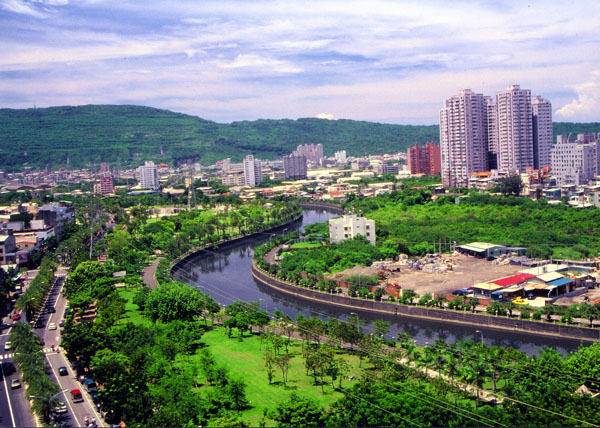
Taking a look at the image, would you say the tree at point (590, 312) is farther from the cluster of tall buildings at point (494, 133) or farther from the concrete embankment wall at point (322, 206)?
the cluster of tall buildings at point (494, 133)

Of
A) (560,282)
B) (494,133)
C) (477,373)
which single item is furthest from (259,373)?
(494,133)

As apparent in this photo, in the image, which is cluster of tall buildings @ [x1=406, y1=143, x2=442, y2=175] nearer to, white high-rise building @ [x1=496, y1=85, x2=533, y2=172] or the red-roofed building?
white high-rise building @ [x1=496, y1=85, x2=533, y2=172]

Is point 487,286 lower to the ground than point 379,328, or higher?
higher

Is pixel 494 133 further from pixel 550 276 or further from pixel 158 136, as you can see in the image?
pixel 158 136

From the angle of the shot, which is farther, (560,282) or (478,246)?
(478,246)

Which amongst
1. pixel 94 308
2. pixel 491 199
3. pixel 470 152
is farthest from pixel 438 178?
pixel 94 308

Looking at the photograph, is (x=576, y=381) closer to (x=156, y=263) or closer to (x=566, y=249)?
(x=566, y=249)

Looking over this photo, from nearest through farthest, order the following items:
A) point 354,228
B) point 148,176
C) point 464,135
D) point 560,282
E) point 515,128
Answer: point 560,282 < point 354,228 < point 515,128 < point 464,135 < point 148,176
